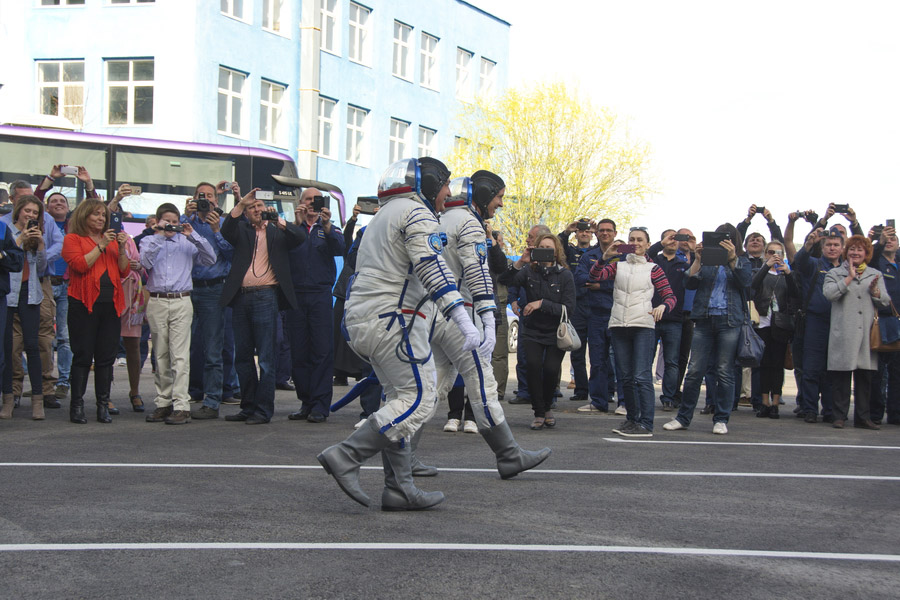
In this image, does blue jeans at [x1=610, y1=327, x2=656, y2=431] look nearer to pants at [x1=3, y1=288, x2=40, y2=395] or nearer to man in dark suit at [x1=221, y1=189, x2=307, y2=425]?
man in dark suit at [x1=221, y1=189, x2=307, y2=425]

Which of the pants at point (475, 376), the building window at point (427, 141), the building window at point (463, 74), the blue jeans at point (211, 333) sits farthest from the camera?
the building window at point (463, 74)

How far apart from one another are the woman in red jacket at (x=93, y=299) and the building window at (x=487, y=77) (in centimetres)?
3738

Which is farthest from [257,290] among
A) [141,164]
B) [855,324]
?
[141,164]

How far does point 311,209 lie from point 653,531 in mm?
6202

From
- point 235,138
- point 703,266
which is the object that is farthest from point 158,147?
point 703,266

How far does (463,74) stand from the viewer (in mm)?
45656

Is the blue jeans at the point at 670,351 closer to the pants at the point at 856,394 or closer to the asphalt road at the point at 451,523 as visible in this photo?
the pants at the point at 856,394

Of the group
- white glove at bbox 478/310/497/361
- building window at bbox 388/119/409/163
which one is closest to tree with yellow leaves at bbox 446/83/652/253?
building window at bbox 388/119/409/163

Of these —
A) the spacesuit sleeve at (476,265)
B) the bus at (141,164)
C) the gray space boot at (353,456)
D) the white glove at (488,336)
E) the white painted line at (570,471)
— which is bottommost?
the white painted line at (570,471)

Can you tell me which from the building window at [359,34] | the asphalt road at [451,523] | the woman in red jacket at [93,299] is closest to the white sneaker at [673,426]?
the asphalt road at [451,523]

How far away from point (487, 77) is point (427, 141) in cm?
505

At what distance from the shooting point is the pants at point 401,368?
584 centimetres

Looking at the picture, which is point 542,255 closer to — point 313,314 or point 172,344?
point 313,314

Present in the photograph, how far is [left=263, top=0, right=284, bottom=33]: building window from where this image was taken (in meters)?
35.8
